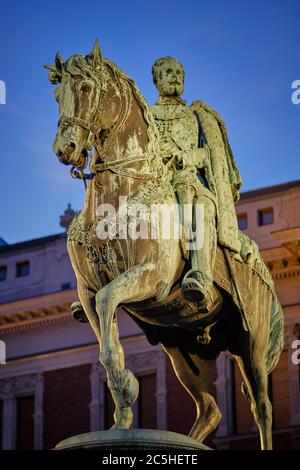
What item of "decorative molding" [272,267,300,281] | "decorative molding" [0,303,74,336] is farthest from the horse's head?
"decorative molding" [0,303,74,336]

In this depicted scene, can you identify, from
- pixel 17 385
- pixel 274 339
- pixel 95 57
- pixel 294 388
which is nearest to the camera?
pixel 95 57

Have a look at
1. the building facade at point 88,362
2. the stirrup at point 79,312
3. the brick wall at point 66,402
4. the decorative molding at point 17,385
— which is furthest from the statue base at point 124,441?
the decorative molding at point 17,385

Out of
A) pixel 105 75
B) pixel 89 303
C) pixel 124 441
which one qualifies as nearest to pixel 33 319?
pixel 89 303

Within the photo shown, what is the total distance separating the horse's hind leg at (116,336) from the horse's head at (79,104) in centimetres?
101

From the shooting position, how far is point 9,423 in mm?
35969

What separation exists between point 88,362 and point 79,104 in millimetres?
23390

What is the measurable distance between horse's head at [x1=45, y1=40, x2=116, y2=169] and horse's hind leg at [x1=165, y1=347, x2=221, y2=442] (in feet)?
7.70

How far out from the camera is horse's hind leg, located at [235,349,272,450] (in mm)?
13812

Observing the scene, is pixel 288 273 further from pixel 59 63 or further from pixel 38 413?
pixel 59 63

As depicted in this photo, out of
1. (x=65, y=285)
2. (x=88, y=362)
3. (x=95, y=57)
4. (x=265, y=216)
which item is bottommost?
(x=95, y=57)

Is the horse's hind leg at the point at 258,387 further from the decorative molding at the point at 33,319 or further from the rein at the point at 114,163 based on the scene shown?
the decorative molding at the point at 33,319

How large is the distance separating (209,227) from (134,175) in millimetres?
812

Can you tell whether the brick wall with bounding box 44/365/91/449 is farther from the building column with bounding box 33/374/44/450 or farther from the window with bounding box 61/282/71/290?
the window with bounding box 61/282/71/290
